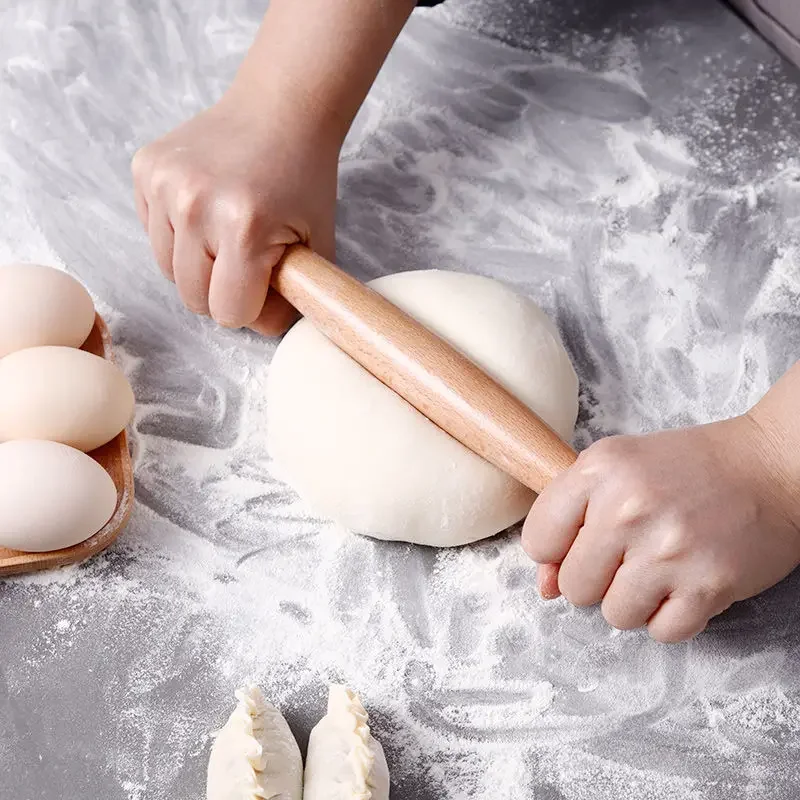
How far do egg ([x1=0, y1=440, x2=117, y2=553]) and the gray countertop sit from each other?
0.27 ft

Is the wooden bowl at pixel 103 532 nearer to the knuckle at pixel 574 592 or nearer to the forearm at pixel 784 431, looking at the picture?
the knuckle at pixel 574 592

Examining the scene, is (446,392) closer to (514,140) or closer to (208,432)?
(208,432)

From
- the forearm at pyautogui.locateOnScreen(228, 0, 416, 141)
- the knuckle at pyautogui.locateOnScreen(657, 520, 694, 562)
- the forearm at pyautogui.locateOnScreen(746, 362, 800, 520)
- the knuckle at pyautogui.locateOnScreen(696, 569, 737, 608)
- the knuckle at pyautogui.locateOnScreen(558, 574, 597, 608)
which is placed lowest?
the knuckle at pyautogui.locateOnScreen(558, 574, 597, 608)

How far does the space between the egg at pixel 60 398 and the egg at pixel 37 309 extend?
35mm

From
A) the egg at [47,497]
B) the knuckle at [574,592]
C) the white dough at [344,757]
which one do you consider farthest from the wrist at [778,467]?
the egg at [47,497]

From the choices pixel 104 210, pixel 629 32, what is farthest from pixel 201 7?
pixel 629 32

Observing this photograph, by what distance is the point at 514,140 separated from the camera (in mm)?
1655

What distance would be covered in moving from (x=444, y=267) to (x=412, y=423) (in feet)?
1.36

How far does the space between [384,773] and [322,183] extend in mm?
768

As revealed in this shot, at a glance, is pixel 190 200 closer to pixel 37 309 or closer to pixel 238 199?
A: pixel 238 199

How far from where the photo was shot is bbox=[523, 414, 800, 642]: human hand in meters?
1.01

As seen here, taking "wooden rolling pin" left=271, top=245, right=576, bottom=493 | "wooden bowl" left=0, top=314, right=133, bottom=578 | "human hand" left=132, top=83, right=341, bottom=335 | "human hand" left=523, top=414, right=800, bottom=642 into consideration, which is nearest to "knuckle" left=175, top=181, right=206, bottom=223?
"human hand" left=132, top=83, right=341, bottom=335

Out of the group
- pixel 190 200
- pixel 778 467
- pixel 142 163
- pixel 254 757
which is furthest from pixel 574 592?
pixel 142 163

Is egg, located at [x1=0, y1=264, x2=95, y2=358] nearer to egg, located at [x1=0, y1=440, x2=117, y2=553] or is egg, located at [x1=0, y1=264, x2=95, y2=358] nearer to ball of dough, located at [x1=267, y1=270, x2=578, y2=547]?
egg, located at [x1=0, y1=440, x2=117, y2=553]
